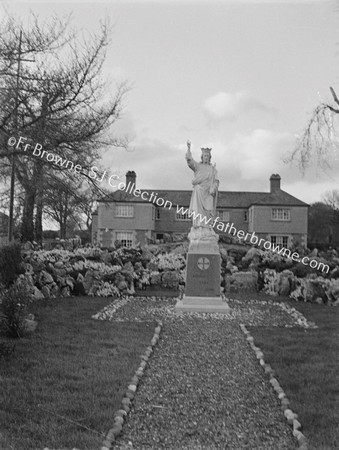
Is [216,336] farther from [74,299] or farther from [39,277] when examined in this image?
[39,277]

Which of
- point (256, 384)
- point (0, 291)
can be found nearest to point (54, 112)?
point (0, 291)

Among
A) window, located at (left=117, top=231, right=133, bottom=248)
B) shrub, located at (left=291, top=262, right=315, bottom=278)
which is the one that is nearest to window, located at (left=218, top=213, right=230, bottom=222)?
window, located at (left=117, top=231, right=133, bottom=248)

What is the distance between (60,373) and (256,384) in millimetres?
2791

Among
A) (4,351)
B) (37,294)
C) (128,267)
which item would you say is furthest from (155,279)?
(4,351)

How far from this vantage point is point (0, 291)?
11648mm

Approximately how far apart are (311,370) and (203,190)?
8.13m

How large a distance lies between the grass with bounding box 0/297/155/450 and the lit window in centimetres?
3360

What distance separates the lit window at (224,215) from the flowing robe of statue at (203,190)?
29.4 metres

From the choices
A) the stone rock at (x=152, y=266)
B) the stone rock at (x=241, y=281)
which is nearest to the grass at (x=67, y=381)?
the stone rock at (x=241, y=281)

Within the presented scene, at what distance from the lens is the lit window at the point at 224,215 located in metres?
44.2

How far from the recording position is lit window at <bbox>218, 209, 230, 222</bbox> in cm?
4423

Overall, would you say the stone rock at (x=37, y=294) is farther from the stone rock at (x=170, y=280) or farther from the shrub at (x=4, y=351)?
the shrub at (x=4, y=351)

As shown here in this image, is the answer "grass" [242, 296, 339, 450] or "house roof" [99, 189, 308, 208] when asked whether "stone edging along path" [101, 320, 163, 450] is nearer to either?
"grass" [242, 296, 339, 450]

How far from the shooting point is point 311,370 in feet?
24.9
